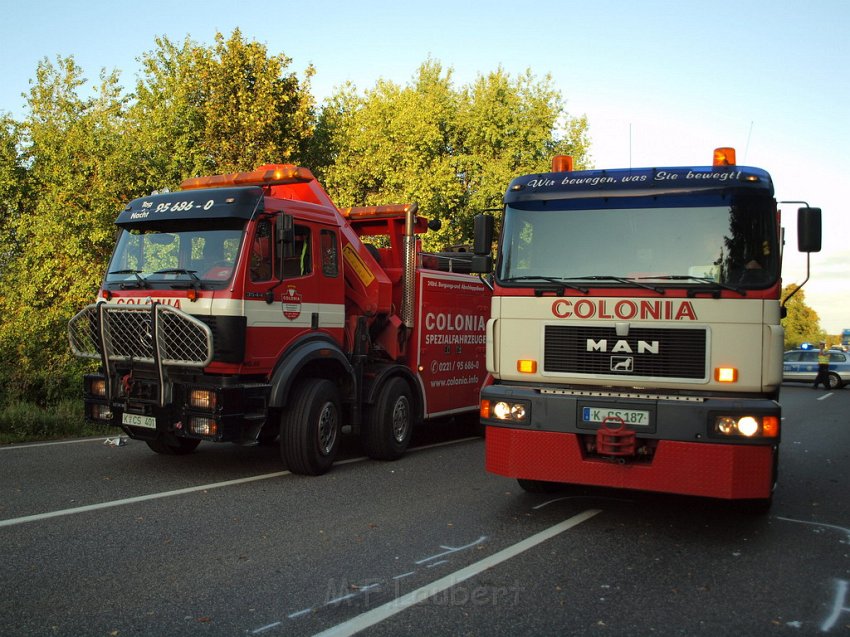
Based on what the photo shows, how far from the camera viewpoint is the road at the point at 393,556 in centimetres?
415

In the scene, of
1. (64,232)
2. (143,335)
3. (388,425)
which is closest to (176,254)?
(143,335)

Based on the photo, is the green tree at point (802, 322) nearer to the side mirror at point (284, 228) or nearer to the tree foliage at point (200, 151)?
the tree foliage at point (200, 151)

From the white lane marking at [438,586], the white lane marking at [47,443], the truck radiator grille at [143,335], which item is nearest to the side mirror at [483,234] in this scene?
the white lane marking at [438,586]

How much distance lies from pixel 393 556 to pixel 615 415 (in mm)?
1937

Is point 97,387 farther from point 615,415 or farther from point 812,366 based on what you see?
point 812,366

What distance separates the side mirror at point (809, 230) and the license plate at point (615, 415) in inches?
71.2

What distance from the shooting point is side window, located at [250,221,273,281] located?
7.50 metres

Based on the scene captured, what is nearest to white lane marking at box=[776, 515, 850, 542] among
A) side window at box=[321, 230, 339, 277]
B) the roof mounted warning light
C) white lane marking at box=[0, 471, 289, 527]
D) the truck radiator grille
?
the roof mounted warning light

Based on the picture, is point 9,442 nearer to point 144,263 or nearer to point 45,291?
point 144,263

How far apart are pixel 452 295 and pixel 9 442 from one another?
5.96 metres

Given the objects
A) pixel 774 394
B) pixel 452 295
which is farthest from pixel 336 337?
pixel 774 394

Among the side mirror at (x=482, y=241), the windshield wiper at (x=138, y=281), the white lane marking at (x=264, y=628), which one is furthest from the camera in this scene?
the windshield wiper at (x=138, y=281)

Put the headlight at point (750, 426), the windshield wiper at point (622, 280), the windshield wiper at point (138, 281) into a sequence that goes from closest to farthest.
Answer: the headlight at point (750, 426)
the windshield wiper at point (622, 280)
the windshield wiper at point (138, 281)

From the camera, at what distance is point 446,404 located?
10547 mm
